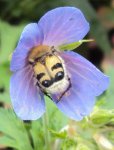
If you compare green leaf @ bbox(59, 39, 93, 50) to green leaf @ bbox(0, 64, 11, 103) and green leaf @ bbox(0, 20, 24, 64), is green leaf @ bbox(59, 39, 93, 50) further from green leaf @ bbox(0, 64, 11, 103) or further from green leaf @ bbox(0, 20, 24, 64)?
green leaf @ bbox(0, 20, 24, 64)

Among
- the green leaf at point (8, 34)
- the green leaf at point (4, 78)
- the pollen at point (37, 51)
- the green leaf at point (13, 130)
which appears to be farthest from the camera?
the green leaf at point (8, 34)

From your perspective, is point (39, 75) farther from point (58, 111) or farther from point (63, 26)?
point (58, 111)

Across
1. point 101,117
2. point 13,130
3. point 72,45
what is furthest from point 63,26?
point 13,130

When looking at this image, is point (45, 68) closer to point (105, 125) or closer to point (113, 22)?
point (105, 125)

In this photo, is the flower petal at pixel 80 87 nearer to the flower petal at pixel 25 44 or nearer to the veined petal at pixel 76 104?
the veined petal at pixel 76 104

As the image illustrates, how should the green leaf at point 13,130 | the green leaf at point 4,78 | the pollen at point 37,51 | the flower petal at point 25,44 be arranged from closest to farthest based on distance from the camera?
the flower petal at point 25,44 → the pollen at point 37,51 → the green leaf at point 13,130 → the green leaf at point 4,78

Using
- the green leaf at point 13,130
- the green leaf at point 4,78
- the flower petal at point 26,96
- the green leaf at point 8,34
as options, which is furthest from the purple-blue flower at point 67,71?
the green leaf at point 8,34

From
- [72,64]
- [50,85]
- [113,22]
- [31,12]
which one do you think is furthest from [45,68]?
[113,22]

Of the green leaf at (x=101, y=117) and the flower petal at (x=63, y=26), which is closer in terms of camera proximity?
the flower petal at (x=63, y=26)

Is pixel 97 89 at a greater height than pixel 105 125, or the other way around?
pixel 97 89
